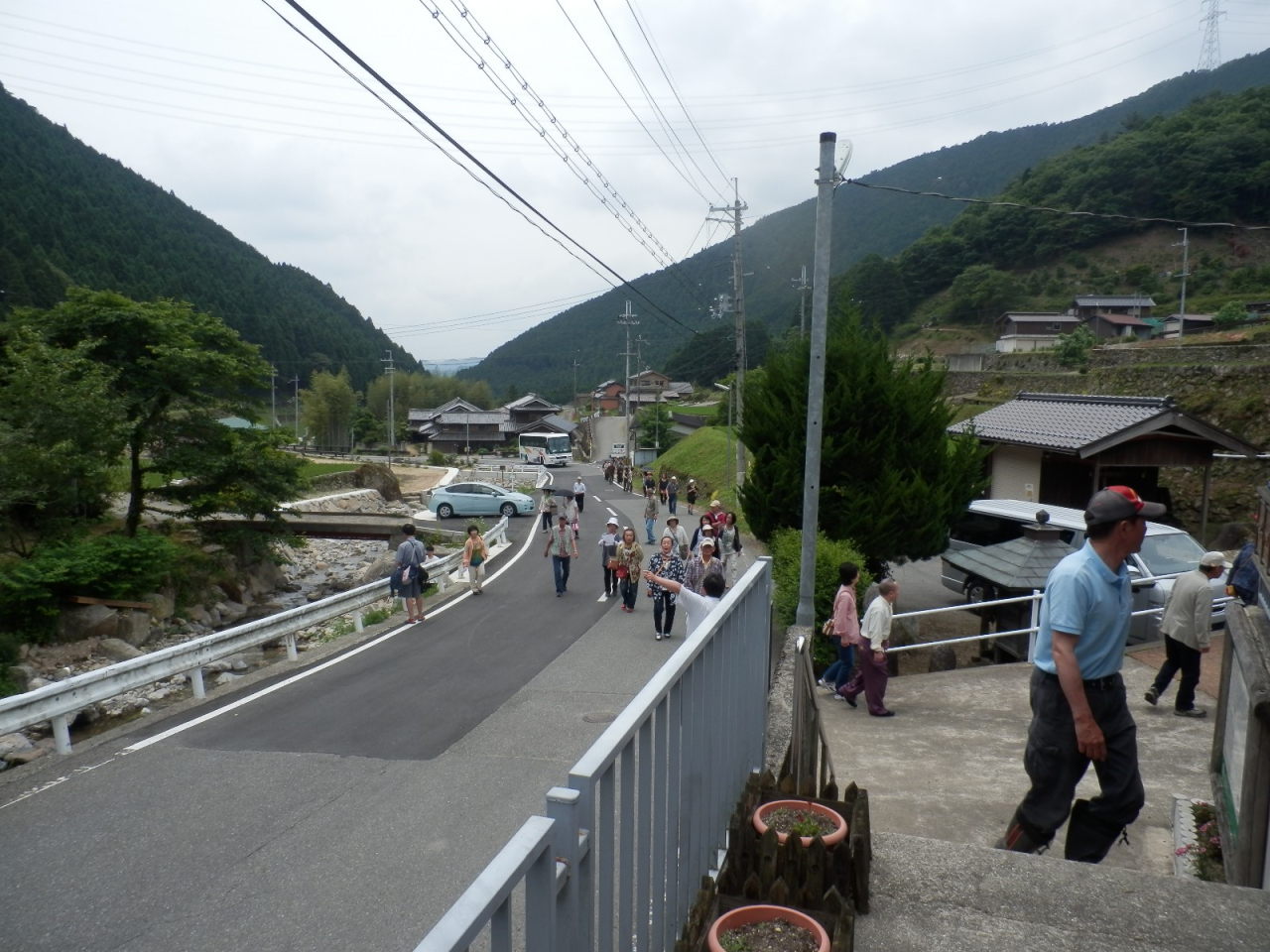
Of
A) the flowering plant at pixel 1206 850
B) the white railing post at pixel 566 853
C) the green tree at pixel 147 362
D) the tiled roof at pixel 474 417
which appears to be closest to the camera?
the white railing post at pixel 566 853

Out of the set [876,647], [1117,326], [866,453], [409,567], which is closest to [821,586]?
[876,647]

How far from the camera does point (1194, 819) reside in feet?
16.2

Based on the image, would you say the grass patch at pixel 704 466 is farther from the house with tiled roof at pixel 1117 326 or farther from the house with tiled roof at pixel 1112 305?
the house with tiled roof at pixel 1112 305

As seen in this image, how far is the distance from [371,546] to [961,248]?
72165mm

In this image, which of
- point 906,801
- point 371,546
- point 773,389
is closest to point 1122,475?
point 773,389

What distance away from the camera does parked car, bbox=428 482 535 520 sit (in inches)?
1468

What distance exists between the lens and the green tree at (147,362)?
69.6 ft

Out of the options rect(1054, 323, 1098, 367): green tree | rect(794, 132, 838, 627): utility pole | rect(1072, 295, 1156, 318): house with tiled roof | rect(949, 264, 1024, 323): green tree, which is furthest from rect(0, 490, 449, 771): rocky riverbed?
rect(949, 264, 1024, 323): green tree

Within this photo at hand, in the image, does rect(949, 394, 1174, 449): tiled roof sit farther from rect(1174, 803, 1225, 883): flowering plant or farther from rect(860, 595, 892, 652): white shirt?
rect(1174, 803, 1225, 883): flowering plant

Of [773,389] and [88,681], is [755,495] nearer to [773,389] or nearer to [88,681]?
[773,389]

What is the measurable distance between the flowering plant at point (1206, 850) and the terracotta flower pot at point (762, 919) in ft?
9.31

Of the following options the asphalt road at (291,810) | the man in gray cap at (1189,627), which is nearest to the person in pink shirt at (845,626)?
the asphalt road at (291,810)

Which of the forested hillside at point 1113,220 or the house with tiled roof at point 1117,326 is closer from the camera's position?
the house with tiled roof at point 1117,326

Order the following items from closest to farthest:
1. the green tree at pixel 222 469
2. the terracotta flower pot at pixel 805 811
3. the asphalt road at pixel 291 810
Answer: the terracotta flower pot at pixel 805 811
the asphalt road at pixel 291 810
the green tree at pixel 222 469
